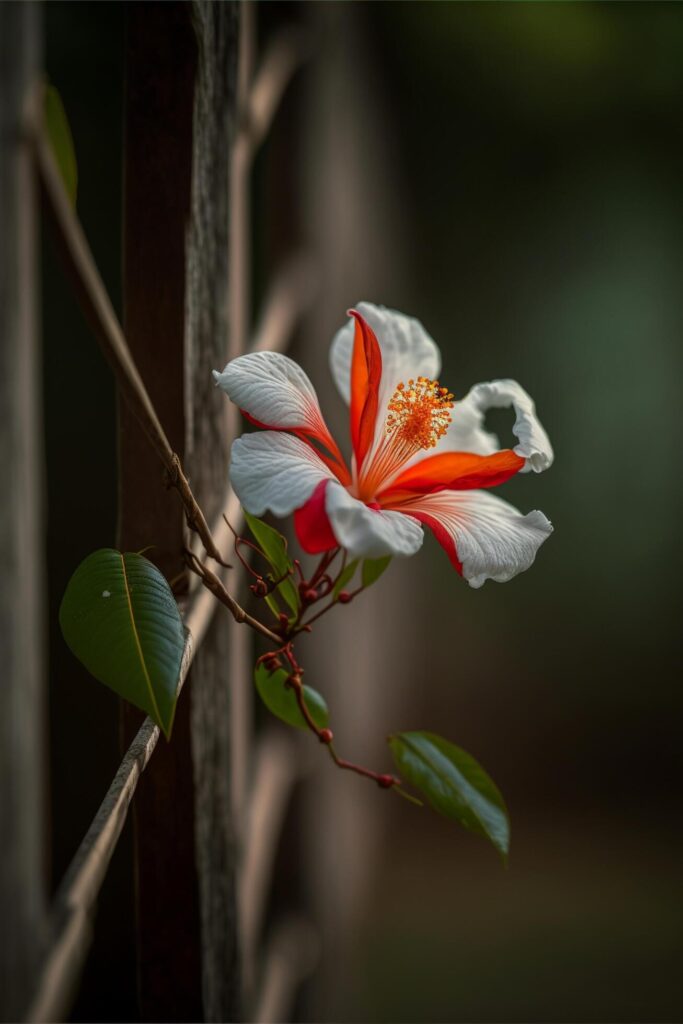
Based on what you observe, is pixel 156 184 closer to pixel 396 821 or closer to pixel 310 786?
pixel 310 786

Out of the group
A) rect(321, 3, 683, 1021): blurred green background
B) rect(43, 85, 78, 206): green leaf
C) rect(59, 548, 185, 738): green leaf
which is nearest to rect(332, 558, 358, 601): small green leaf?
rect(59, 548, 185, 738): green leaf

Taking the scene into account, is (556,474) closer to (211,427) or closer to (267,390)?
(211,427)

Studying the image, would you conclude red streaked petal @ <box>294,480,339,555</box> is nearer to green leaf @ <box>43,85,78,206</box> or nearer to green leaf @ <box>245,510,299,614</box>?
green leaf @ <box>245,510,299,614</box>

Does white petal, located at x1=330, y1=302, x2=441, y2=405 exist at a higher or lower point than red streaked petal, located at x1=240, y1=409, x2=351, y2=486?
higher

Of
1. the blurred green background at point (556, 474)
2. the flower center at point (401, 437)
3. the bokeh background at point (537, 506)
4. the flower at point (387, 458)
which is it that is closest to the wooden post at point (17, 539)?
the flower at point (387, 458)

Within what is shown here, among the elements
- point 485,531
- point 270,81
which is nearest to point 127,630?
point 485,531

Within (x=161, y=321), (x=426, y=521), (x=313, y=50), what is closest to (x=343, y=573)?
(x=426, y=521)
